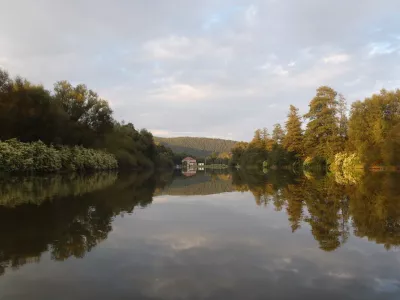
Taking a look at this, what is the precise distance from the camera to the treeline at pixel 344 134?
4312 cm

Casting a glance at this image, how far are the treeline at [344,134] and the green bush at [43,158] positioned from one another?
3384cm

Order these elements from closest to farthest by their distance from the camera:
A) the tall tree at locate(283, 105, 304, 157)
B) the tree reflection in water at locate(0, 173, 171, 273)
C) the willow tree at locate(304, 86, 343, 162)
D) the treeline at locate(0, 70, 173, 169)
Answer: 1. the tree reflection in water at locate(0, 173, 171, 273)
2. the treeline at locate(0, 70, 173, 169)
3. the willow tree at locate(304, 86, 343, 162)
4. the tall tree at locate(283, 105, 304, 157)

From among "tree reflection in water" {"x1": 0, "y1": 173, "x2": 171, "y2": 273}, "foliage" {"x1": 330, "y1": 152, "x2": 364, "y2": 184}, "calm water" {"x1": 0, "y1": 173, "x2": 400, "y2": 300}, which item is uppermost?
"foliage" {"x1": 330, "y1": 152, "x2": 364, "y2": 184}

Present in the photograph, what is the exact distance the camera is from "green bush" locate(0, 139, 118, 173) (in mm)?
30422

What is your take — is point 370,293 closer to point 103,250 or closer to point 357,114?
point 103,250

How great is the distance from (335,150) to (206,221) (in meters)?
45.7

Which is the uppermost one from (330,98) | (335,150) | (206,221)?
(330,98)

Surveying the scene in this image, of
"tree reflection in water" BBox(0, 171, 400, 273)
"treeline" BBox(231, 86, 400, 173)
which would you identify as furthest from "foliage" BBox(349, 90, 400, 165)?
"tree reflection in water" BBox(0, 171, 400, 273)

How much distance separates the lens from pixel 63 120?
40.7m

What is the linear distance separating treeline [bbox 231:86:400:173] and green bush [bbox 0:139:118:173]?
33.8m

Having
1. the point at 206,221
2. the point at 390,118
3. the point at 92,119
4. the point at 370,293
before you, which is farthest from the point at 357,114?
the point at 370,293

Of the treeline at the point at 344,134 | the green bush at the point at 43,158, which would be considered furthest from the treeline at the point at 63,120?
the treeline at the point at 344,134

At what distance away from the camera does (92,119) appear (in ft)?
176

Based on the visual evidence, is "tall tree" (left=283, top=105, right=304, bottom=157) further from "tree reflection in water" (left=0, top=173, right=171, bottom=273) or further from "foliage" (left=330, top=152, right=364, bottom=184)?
"tree reflection in water" (left=0, top=173, right=171, bottom=273)
